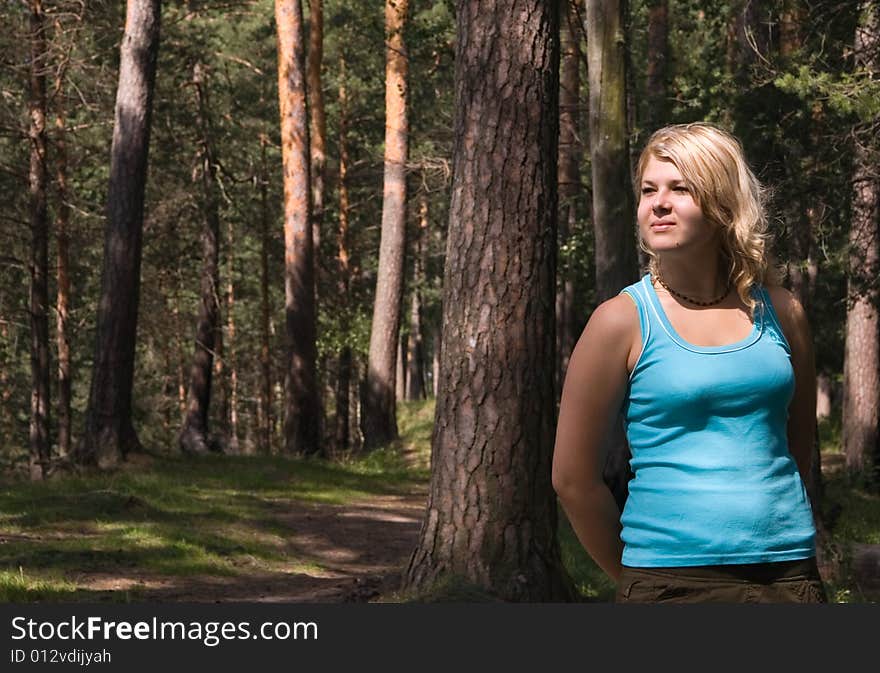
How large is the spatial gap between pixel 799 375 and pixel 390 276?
20.2m

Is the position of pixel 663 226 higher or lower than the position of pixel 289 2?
lower

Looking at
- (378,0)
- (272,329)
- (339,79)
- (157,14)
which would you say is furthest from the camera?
(272,329)

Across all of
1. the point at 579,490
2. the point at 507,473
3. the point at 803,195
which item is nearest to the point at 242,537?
the point at 507,473

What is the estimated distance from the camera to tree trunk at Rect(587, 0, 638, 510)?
41.7 ft

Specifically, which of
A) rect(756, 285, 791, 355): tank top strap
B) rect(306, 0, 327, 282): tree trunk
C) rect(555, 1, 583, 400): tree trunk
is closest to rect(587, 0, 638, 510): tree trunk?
rect(555, 1, 583, 400): tree trunk

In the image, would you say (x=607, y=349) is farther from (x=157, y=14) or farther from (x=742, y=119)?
(x=157, y=14)

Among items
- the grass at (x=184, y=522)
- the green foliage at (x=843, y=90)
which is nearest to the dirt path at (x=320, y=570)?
the grass at (x=184, y=522)

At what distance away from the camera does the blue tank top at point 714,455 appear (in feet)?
9.18

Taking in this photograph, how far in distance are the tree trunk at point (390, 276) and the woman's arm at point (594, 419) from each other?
1995 cm

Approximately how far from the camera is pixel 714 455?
111 inches

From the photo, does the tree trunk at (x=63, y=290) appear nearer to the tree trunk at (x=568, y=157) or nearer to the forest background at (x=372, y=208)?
the forest background at (x=372, y=208)

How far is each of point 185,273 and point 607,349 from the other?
30187mm

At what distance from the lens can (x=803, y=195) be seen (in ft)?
44.7

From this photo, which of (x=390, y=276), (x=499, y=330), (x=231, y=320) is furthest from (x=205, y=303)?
(x=231, y=320)
